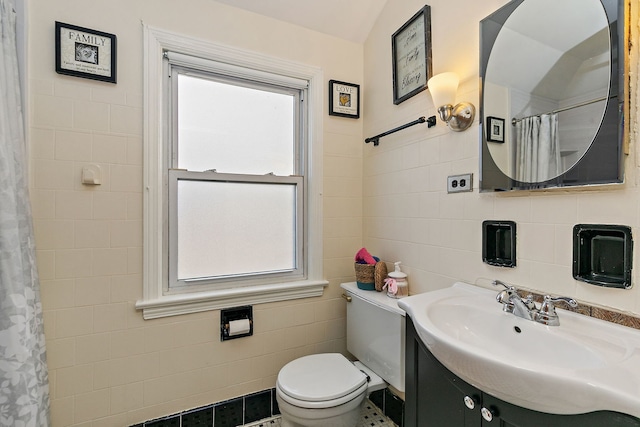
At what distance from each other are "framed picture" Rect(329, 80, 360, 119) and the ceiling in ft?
0.99

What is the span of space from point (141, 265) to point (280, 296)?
2.36 feet

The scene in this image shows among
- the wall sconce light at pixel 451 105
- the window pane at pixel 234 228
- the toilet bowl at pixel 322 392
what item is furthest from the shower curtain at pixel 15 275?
the wall sconce light at pixel 451 105

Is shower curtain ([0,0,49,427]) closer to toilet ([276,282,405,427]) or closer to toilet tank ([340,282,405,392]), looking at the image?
A: toilet ([276,282,405,427])

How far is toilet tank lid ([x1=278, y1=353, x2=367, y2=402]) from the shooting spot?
4.33 ft

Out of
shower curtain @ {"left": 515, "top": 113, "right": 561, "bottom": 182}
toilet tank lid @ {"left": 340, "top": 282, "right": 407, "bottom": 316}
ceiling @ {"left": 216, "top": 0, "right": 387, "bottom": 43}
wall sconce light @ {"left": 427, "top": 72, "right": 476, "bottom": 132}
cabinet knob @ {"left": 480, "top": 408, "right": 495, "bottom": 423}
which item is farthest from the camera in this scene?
ceiling @ {"left": 216, "top": 0, "right": 387, "bottom": 43}

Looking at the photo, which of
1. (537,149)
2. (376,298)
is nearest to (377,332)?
(376,298)

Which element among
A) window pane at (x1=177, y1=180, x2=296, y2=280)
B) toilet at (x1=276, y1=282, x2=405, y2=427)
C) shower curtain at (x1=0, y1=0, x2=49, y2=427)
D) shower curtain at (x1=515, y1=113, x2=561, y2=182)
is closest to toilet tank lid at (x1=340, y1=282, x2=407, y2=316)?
toilet at (x1=276, y1=282, x2=405, y2=427)

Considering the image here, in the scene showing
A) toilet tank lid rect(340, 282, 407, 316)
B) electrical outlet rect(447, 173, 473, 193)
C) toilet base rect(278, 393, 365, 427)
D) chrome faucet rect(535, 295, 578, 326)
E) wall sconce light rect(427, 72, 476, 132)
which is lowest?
toilet base rect(278, 393, 365, 427)

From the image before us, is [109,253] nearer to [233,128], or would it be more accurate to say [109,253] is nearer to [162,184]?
[162,184]

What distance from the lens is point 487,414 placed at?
809mm

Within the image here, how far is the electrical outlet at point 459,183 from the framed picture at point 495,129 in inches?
6.4

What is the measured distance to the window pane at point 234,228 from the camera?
5.32 feet

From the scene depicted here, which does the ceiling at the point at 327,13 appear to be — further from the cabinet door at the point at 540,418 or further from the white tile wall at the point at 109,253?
the cabinet door at the point at 540,418

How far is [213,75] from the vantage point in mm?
1661
